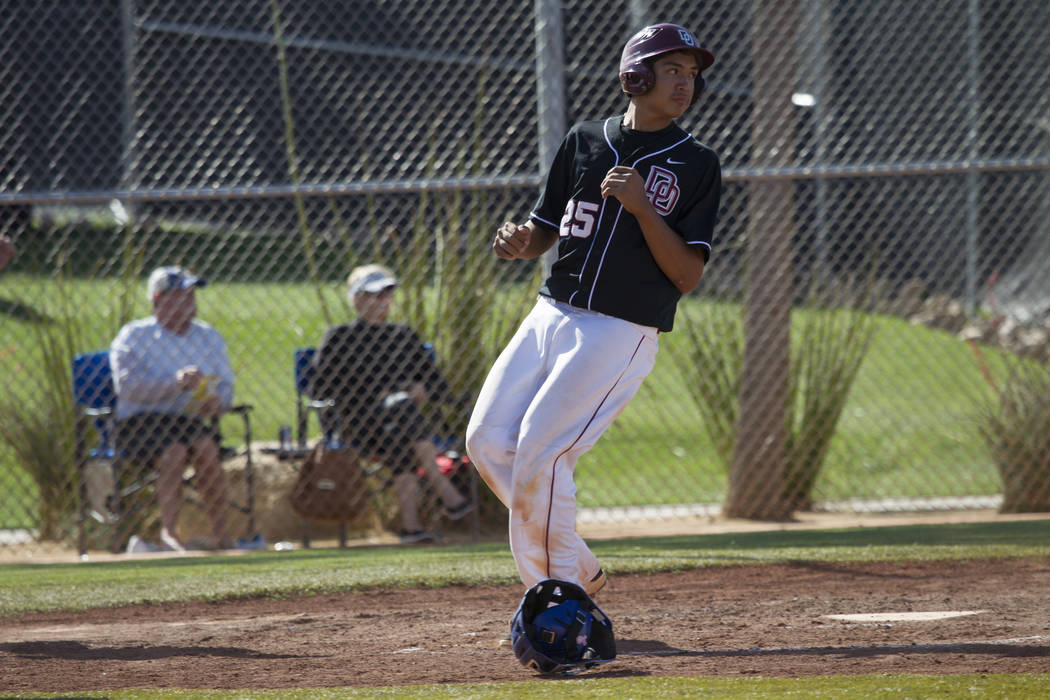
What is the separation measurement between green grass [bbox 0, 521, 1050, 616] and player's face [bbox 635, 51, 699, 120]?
7.83 feet

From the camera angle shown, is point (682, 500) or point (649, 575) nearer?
point (649, 575)

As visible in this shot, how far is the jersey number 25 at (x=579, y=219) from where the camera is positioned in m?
3.68

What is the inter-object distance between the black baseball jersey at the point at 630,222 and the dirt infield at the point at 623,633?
3.58 ft

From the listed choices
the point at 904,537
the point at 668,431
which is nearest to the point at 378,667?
the point at 904,537

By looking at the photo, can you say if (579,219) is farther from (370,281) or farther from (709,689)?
(370,281)

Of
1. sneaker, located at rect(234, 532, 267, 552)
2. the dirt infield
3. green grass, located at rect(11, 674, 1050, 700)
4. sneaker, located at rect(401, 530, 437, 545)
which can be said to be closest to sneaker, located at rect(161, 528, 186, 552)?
sneaker, located at rect(234, 532, 267, 552)

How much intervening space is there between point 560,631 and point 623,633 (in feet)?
2.71

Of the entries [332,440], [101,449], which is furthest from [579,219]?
[101,449]

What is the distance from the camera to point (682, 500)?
9070mm

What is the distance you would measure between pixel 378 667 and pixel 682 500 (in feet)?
18.8

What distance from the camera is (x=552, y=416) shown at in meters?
3.50

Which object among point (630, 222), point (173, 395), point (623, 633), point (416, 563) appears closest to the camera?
point (630, 222)

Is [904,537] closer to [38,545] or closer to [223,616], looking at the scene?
[223,616]

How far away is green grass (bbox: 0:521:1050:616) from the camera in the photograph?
16.8 feet
